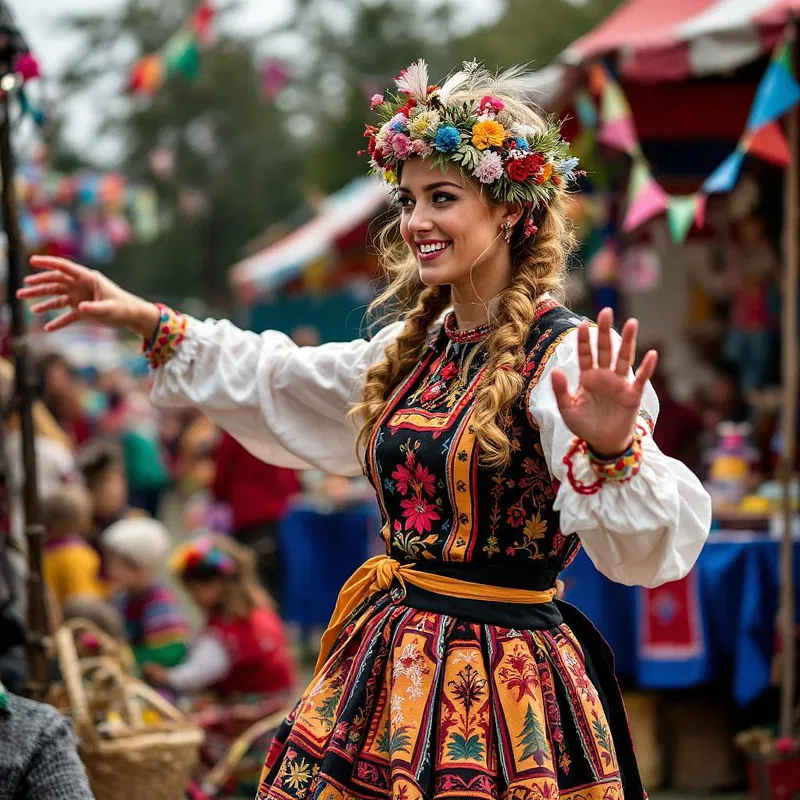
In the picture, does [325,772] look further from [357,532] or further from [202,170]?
[202,170]

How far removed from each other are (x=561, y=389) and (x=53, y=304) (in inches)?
49.8

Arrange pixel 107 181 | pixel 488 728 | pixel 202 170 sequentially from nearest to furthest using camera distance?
pixel 488 728 → pixel 107 181 → pixel 202 170

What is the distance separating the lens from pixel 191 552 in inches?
209

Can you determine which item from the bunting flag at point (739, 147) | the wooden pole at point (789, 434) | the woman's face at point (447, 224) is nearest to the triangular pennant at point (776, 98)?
the bunting flag at point (739, 147)

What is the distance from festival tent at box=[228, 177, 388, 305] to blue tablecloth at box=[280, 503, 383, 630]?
413 centimetres

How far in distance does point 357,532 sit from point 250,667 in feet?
7.95

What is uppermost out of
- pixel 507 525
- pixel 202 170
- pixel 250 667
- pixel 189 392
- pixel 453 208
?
pixel 202 170

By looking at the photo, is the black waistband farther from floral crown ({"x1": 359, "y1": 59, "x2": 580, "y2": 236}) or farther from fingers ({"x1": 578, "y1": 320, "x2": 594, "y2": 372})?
floral crown ({"x1": 359, "y1": 59, "x2": 580, "y2": 236})

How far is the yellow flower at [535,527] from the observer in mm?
2400

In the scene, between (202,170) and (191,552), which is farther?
(202,170)

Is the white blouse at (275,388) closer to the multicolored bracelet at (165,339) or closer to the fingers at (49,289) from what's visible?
the multicolored bracelet at (165,339)

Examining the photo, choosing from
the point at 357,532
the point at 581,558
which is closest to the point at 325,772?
the point at 581,558

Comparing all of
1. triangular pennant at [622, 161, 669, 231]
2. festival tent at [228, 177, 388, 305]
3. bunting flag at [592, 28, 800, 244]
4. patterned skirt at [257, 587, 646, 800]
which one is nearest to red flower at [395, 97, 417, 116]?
patterned skirt at [257, 587, 646, 800]

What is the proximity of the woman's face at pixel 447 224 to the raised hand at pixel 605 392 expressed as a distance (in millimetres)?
446
